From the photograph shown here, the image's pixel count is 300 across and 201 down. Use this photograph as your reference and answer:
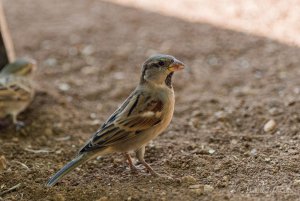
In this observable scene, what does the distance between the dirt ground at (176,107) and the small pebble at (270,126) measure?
0.15 feet

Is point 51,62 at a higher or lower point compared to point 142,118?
lower

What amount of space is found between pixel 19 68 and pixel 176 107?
1.92 metres

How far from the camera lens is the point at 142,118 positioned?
4.50m

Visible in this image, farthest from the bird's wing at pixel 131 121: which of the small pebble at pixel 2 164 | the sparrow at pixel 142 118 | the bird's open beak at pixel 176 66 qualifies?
the small pebble at pixel 2 164

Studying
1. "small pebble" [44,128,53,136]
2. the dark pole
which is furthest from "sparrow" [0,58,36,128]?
"small pebble" [44,128,53,136]

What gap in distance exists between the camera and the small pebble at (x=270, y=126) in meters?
5.27

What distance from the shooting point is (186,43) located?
794 cm

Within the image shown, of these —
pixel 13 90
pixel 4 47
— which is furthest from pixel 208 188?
pixel 4 47

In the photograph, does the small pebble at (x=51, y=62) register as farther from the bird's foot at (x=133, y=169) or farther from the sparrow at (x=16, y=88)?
the bird's foot at (x=133, y=169)

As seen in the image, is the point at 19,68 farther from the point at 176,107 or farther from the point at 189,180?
the point at 189,180

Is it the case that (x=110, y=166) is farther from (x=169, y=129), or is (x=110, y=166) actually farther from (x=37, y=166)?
(x=169, y=129)

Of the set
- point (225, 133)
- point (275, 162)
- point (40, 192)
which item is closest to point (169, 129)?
point (225, 133)

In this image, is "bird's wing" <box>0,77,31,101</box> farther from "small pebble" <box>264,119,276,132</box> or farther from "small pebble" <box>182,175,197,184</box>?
"small pebble" <box>264,119,276,132</box>

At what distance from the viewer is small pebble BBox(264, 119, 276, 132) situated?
17.3ft
